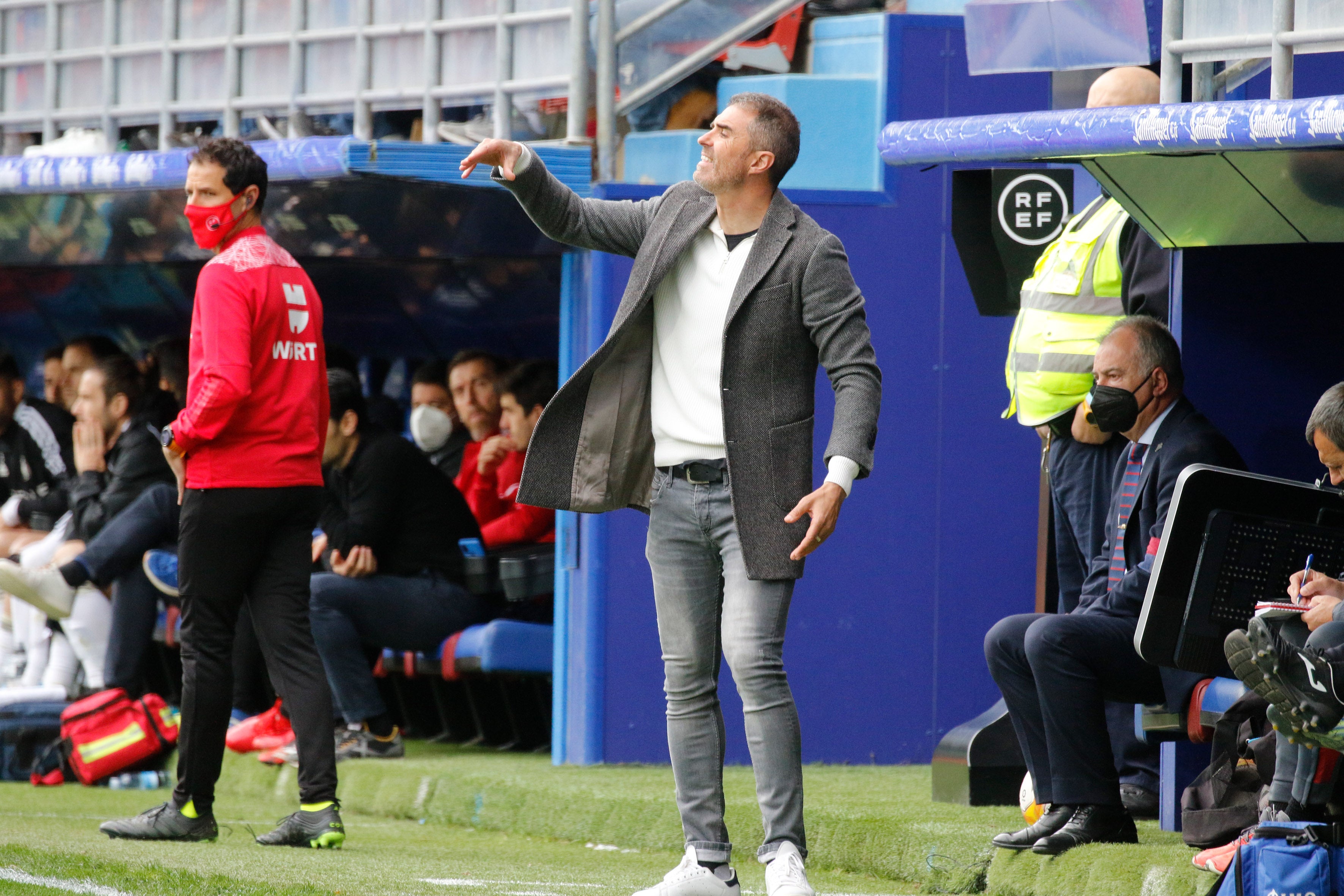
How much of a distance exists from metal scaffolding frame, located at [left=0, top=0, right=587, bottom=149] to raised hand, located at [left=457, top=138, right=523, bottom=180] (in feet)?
9.81

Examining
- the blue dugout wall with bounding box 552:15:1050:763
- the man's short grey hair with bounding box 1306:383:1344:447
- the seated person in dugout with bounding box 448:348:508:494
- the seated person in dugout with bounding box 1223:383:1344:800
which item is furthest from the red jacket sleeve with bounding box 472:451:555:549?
the seated person in dugout with bounding box 1223:383:1344:800

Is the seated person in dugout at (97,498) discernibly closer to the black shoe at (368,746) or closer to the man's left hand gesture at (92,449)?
the man's left hand gesture at (92,449)

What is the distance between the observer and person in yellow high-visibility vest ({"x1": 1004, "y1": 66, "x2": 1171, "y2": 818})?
6.04 metres

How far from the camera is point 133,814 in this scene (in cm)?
721

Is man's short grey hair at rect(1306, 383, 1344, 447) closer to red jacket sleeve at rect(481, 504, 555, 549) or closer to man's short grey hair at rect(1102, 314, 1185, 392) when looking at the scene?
man's short grey hair at rect(1102, 314, 1185, 392)

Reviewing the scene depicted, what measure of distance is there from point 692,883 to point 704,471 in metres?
0.91

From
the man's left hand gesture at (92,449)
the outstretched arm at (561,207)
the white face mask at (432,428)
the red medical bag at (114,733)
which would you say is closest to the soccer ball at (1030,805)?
the outstretched arm at (561,207)

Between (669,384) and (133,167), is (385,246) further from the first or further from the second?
(669,384)

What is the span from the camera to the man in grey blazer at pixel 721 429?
4.52 metres

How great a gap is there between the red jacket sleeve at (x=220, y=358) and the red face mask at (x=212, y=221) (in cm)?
16

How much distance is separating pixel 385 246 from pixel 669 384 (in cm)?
394

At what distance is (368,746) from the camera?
25.9ft

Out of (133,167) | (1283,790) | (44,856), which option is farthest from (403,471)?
(1283,790)

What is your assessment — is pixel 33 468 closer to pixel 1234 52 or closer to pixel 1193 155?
pixel 1193 155
